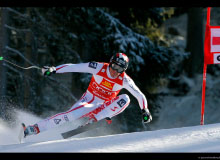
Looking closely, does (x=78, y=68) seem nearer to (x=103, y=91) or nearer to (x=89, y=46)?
(x=103, y=91)

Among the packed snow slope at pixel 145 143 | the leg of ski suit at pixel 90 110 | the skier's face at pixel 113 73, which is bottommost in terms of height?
the packed snow slope at pixel 145 143

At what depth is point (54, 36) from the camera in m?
12.8

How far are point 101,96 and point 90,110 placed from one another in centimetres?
37

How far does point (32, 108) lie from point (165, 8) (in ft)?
21.4

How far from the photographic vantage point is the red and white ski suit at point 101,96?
6.96 metres

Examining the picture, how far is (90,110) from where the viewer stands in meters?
7.08

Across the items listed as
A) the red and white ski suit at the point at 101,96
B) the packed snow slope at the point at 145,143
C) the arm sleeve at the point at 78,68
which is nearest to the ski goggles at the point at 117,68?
the red and white ski suit at the point at 101,96

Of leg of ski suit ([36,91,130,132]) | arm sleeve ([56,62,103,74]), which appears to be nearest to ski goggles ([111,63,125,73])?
arm sleeve ([56,62,103,74])

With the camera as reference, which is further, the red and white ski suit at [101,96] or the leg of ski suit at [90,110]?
the red and white ski suit at [101,96]

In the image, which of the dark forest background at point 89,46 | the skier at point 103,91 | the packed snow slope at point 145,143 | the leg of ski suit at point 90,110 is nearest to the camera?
the packed snow slope at point 145,143

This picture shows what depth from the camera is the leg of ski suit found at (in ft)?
22.1

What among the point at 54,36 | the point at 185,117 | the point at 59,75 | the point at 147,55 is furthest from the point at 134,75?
the point at 185,117

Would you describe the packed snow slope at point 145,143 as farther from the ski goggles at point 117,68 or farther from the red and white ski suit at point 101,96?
the ski goggles at point 117,68

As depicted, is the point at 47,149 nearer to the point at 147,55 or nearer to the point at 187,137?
the point at 187,137
